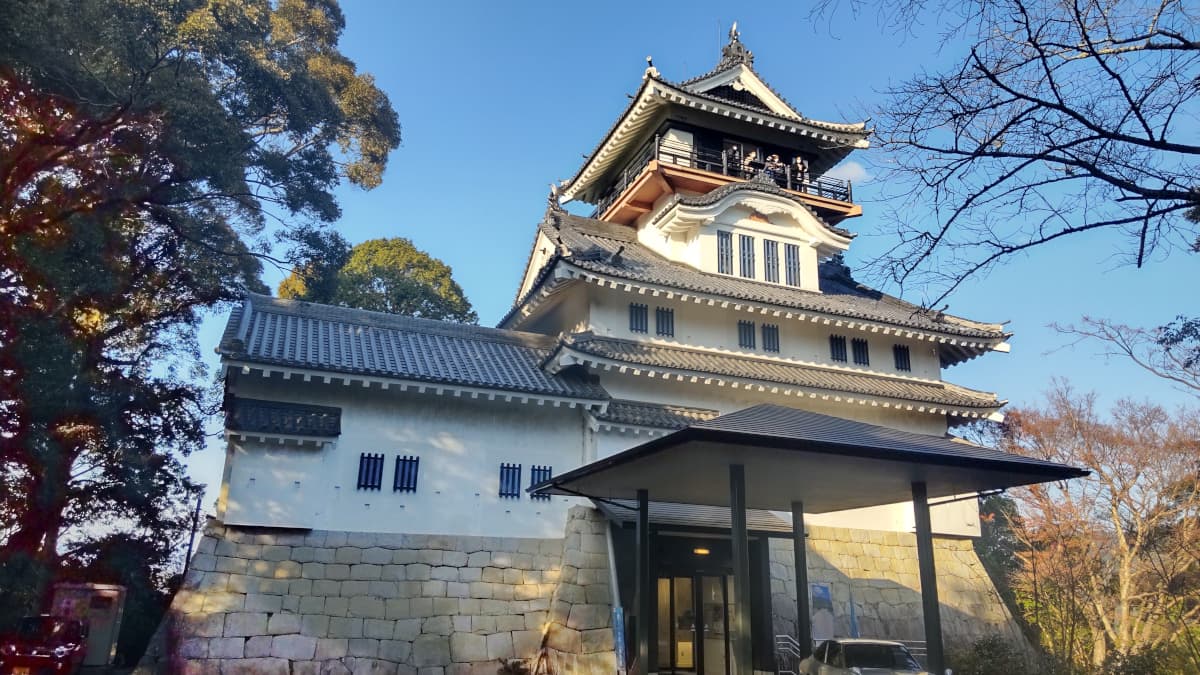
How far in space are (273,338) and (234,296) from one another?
22.1 ft

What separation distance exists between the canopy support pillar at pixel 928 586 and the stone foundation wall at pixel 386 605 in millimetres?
6586

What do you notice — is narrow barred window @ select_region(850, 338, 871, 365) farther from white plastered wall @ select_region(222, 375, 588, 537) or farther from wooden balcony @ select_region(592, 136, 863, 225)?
white plastered wall @ select_region(222, 375, 588, 537)

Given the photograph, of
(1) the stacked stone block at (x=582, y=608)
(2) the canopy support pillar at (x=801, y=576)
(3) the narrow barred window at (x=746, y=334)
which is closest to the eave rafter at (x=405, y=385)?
(1) the stacked stone block at (x=582, y=608)

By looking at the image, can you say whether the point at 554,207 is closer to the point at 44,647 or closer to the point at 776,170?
the point at 776,170

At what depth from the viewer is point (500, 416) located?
59.9 ft

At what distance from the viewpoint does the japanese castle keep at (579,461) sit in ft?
49.5

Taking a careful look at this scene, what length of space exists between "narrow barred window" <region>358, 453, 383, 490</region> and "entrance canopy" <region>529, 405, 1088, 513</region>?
480 centimetres

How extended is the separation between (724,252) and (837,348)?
4567 mm

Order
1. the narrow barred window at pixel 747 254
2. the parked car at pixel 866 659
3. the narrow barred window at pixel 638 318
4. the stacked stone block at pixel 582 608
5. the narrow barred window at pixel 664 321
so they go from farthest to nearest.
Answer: the narrow barred window at pixel 747 254, the narrow barred window at pixel 664 321, the narrow barred window at pixel 638 318, the stacked stone block at pixel 582 608, the parked car at pixel 866 659

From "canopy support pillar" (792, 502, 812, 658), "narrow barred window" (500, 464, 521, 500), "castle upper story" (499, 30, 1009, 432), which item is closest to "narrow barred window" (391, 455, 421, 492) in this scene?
"narrow barred window" (500, 464, 521, 500)

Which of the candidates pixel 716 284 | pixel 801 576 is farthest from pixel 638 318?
pixel 801 576

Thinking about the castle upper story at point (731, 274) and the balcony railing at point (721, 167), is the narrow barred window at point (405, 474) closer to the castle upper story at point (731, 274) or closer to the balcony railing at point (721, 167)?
the castle upper story at point (731, 274)

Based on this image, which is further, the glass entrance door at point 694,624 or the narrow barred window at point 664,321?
the narrow barred window at point 664,321

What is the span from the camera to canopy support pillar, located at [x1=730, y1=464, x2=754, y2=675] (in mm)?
9484
